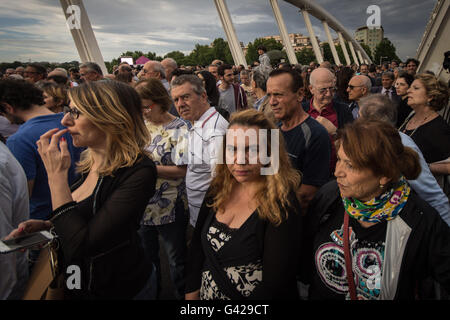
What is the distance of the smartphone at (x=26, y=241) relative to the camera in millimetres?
1117

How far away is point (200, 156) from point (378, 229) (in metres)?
1.44

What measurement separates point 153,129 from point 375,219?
6.38ft

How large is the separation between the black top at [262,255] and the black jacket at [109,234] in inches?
16.8

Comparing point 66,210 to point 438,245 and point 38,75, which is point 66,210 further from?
point 38,75

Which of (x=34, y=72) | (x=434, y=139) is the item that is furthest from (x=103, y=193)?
(x=34, y=72)

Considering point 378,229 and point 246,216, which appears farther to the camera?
point 246,216

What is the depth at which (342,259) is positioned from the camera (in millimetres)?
1489

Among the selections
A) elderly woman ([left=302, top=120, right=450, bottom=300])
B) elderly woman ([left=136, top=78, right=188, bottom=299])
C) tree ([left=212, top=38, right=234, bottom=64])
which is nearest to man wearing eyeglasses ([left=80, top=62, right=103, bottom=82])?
elderly woman ([left=136, top=78, right=188, bottom=299])

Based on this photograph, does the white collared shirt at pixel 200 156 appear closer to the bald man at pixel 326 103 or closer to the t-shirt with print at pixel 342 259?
the t-shirt with print at pixel 342 259

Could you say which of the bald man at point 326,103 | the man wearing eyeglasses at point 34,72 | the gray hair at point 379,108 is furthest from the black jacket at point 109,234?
the man wearing eyeglasses at point 34,72

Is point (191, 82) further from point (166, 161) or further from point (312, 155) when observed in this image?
point (312, 155)

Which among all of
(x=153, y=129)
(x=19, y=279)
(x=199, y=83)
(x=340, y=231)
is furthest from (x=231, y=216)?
(x=199, y=83)

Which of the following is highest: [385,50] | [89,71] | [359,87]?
[385,50]

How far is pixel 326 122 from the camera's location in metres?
3.05
